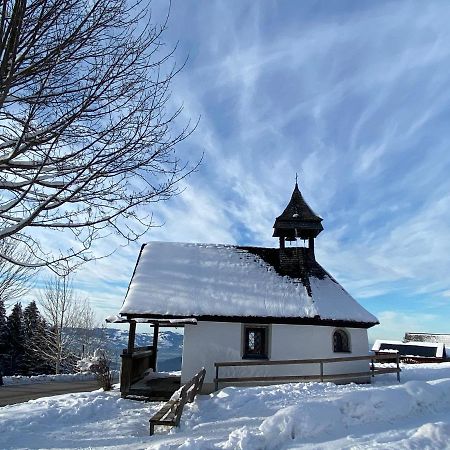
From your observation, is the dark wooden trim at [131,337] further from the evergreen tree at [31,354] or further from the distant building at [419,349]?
the evergreen tree at [31,354]

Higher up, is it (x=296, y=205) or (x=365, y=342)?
(x=296, y=205)

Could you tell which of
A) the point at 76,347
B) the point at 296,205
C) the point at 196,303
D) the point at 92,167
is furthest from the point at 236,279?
the point at 76,347

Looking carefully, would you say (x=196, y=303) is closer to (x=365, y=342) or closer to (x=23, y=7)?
(x=365, y=342)

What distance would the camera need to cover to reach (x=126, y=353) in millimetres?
14633

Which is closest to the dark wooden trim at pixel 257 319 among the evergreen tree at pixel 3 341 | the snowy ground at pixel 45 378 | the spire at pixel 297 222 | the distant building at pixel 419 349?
the spire at pixel 297 222

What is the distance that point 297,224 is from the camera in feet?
62.6

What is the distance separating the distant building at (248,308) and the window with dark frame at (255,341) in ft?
0.12

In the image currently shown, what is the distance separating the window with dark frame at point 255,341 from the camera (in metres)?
15.3

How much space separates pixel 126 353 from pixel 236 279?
5.43 meters

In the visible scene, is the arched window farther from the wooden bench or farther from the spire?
the wooden bench

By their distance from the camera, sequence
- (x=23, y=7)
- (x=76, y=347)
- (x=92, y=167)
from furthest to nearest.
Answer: (x=76, y=347), (x=92, y=167), (x=23, y=7)

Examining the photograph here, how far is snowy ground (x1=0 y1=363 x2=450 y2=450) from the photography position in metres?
7.34

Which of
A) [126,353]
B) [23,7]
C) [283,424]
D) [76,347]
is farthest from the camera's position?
[76,347]

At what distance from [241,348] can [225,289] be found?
2.55 metres
